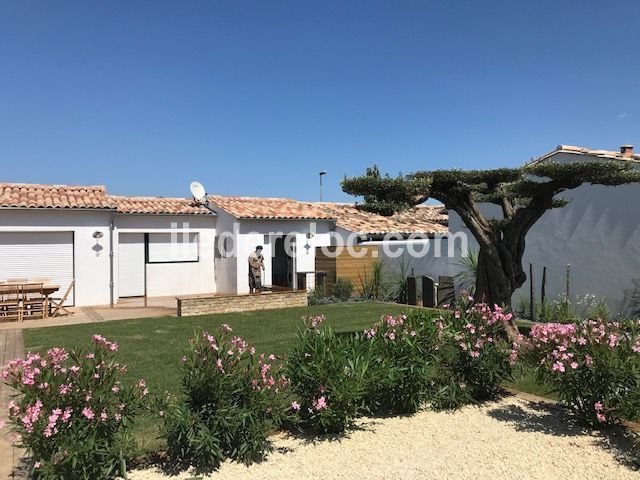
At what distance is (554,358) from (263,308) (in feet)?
39.3

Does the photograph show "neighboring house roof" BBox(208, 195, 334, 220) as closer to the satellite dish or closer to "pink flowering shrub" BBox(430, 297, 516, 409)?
the satellite dish

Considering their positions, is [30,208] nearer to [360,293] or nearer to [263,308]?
[263,308]

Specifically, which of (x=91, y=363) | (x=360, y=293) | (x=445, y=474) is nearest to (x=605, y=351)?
(x=445, y=474)

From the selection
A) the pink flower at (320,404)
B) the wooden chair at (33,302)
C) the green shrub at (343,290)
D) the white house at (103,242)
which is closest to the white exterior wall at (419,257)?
the green shrub at (343,290)

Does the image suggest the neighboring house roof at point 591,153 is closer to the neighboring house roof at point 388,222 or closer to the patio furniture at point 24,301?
the neighboring house roof at point 388,222

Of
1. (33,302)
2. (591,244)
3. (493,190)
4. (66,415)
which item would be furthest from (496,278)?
(33,302)

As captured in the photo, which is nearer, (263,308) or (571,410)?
(571,410)

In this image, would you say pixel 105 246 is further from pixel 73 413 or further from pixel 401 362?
pixel 73 413

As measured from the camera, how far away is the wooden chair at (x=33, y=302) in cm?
1486

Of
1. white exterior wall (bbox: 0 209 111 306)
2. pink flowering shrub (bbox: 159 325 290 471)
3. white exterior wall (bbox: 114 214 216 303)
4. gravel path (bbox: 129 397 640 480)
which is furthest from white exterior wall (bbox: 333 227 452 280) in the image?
pink flowering shrub (bbox: 159 325 290 471)

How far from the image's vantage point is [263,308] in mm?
16391

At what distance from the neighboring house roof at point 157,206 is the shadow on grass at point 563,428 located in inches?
664

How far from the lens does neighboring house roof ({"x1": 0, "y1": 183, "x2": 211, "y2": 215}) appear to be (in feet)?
57.3

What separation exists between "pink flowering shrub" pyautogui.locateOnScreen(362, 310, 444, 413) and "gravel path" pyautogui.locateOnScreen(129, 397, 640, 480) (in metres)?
0.25
